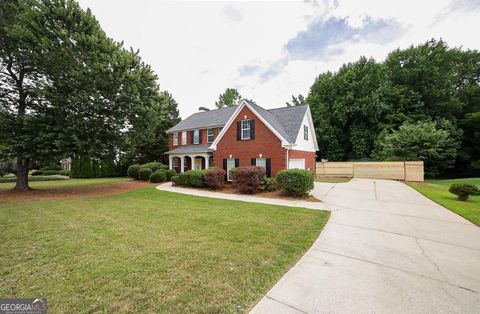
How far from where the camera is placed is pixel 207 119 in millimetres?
22953

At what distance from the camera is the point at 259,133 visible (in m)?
13.9

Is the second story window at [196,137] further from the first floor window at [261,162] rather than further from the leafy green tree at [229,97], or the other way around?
the leafy green tree at [229,97]

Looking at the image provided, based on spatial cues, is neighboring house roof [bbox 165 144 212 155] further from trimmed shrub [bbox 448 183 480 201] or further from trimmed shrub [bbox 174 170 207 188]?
trimmed shrub [bbox 448 183 480 201]

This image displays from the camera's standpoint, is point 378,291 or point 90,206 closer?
point 378,291

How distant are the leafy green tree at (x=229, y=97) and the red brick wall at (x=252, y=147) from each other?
24.7m

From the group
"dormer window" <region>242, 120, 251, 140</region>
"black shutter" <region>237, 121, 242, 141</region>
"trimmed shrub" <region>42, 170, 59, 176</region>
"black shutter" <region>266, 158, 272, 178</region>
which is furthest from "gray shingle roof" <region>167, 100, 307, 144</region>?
"trimmed shrub" <region>42, 170, 59, 176</region>

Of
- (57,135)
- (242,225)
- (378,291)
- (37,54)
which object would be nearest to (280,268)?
(378,291)

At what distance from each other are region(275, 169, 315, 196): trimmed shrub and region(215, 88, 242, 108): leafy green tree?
3050 centimetres

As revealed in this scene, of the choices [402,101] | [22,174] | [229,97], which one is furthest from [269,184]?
[229,97]

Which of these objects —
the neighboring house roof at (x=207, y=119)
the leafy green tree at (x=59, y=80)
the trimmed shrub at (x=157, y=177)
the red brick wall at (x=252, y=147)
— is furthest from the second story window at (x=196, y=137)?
the leafy green tree at (x=59, y=80)

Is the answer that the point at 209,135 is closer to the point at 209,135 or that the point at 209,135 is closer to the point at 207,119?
the point at 209,135

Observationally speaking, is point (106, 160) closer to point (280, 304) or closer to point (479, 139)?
point (280, 304)

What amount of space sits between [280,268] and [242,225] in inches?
96.2

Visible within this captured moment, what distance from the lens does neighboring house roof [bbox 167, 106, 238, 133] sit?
20.9 metres
